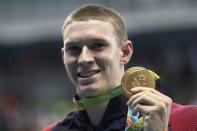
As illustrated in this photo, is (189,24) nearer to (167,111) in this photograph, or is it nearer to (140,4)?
(140,4)

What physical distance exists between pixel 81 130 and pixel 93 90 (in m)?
0.32

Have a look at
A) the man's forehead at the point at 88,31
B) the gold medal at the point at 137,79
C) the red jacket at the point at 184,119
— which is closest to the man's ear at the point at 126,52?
the man's forehead at the point at 88,31

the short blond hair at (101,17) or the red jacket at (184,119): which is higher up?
the short blond hair at (101,17)

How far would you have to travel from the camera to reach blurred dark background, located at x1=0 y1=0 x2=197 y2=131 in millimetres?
18562

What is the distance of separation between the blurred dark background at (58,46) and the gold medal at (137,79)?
42.5 ft

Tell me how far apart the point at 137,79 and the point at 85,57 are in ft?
1.61

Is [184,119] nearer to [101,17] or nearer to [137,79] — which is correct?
[137,79]

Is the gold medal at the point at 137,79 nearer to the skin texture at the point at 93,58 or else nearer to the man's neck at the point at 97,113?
the skin texture at the point at 93,58

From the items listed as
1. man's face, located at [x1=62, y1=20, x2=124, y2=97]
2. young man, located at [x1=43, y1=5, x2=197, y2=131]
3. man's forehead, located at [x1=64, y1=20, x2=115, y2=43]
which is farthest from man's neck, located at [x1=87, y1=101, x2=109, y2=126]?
man's forehead, located at [x1=64, y1=20, x2=115, y2=43]

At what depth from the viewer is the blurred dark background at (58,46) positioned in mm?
18562

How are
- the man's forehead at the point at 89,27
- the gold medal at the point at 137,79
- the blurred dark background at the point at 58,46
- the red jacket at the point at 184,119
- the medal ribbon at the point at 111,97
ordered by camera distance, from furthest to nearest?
the blurred dark background at the point at 58,46 < the man's forehead at the point at 89,27 < the red jacket at the point at 184,119 < the medal ribbon at the point at 111,97 < the gold medal at the point at 137,79

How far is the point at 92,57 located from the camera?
4.13 meters

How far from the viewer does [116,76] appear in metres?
4.22

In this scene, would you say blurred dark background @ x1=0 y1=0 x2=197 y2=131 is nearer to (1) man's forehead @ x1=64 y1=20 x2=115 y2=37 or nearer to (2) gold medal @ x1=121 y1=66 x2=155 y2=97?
(1) man's forehead @ x1=64 y1=20 x2=115 y2=37
